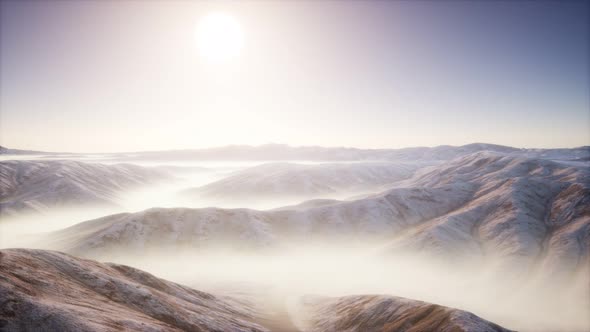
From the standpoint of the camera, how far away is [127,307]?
3866cm

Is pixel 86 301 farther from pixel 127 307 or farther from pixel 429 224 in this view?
pixel 429 224

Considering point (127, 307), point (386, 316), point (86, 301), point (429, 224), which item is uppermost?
point (86, 301)

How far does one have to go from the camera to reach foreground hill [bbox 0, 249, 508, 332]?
27078mm

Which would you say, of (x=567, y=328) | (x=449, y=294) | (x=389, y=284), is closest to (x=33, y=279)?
(x=389, y=284)

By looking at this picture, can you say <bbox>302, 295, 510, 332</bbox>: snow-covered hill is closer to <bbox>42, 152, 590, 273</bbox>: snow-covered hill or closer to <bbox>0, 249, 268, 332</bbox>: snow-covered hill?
<bbox>0, 249, 268, 332</bbox>: snow-covered hill

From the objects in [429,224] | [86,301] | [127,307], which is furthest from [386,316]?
[429,224]

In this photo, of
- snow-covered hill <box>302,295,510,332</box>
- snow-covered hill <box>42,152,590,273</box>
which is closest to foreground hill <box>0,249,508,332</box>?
snow-covered hill <box>302,295,510,332</box>

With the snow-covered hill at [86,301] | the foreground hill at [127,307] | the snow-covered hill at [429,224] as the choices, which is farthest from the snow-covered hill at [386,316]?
the snow-covered hill at [429,224]

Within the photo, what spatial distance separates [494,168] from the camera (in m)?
179

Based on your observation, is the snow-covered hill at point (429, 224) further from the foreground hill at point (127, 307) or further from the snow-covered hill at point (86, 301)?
the snow-covered hill at point (86, 301)

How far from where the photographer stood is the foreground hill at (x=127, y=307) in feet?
88.8

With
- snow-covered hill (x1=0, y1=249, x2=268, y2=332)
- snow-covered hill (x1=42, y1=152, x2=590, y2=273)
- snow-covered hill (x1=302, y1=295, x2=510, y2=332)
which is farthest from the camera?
snow-covered hill (x1=42, y1=152, x2=590, y2=273)

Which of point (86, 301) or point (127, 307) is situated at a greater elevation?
point (86, 301)

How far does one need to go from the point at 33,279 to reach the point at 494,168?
209 metres
